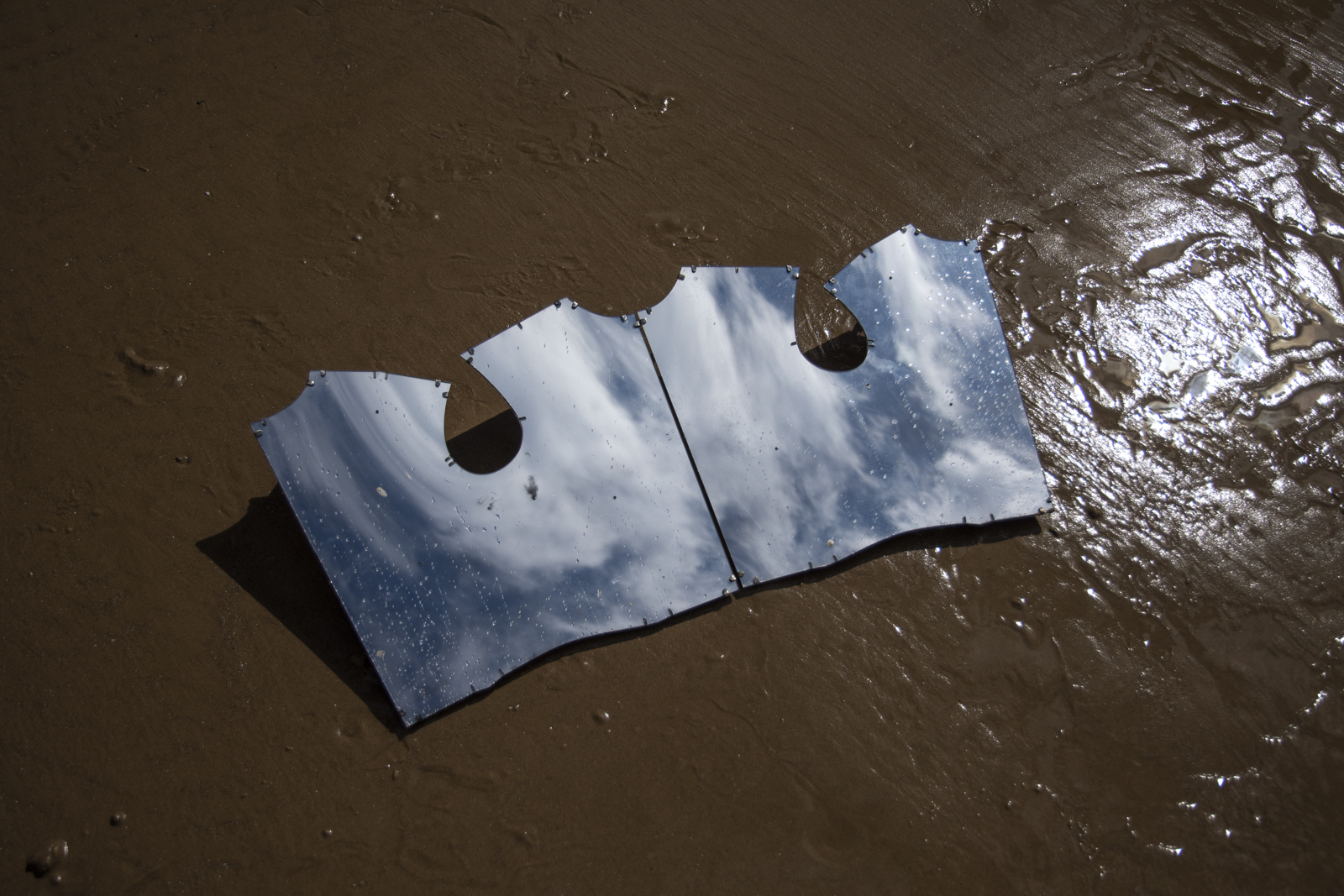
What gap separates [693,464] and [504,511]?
846 mm

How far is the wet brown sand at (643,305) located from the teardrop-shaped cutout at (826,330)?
0.88 ft

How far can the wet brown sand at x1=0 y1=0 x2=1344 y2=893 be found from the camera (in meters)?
3.03

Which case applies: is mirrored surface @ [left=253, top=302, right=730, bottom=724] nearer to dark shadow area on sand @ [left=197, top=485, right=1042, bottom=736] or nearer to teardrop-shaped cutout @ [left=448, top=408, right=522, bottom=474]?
dark shadow area on sand @ [left=197, top=485, right=1042, bottom=736]

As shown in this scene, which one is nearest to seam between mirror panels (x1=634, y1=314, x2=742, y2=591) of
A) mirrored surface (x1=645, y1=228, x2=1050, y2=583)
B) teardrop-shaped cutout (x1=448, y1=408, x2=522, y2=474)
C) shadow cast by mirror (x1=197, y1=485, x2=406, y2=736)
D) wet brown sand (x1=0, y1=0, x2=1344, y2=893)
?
mirrored surface (x1=645, y1=228, x2=1050, y2=583)

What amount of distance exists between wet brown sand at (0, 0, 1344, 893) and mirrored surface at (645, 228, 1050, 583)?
0.77 feet

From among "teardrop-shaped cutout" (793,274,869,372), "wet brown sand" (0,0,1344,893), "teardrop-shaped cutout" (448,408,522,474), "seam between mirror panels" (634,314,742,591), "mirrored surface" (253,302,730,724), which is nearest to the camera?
"wet brown sand" (0,0,1344,893)

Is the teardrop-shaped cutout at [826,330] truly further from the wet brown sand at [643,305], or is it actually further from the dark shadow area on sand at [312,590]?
the dark shadow area on sand at [312,590]

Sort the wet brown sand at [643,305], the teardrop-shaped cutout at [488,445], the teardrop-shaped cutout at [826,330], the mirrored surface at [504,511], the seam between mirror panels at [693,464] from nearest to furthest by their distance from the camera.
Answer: the wet brown sand at [643,305]
the mirrored surface at [504,511]
the seam between mirror panels at [693,464]
the teardrop-shaped cutout at [488,445]
the teardrop-shaped cutout at [826,330]

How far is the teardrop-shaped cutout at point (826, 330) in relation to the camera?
409 centimetres

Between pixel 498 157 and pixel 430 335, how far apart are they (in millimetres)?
1310

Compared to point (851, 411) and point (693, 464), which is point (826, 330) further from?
point (693, 464)

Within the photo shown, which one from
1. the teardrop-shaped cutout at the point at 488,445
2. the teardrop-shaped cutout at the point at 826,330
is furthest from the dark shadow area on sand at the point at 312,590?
the teardrop-shaped cutout at the point at 826,330

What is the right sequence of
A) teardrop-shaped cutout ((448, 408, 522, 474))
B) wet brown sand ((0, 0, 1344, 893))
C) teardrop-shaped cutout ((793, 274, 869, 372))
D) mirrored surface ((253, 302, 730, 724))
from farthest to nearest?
1. teardrop-shaped cutout ((793, 274, 869, 372))
2. teardrop-shaped cutout ((448, 408, 522, 474))
3. mirrored surface ((253, 302, 730, 724))
4. wet brown sand ((0, 0, 1344, 893))

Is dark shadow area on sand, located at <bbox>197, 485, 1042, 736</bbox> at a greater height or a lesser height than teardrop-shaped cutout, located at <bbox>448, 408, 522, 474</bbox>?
lesser
